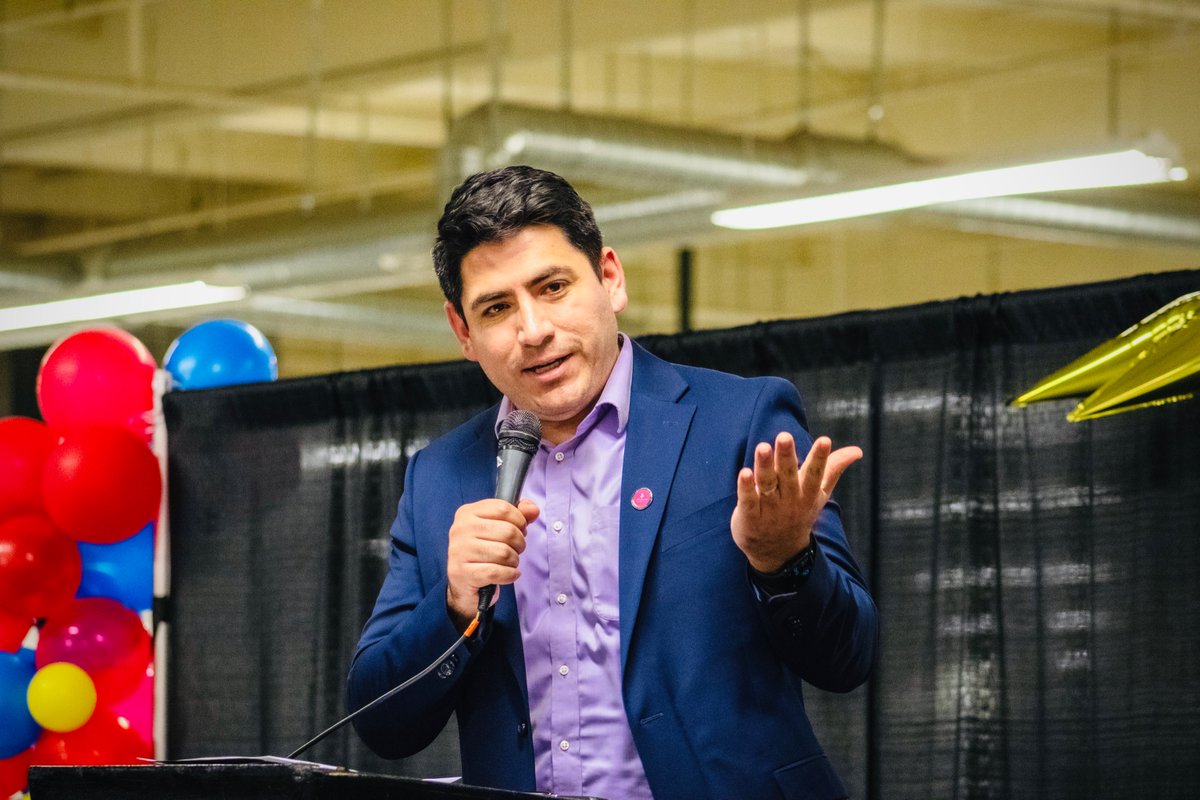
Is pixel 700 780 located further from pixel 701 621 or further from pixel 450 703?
pixel 450 703

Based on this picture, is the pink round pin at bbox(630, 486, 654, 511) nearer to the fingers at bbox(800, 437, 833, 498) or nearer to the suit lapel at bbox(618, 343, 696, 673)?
the suit lapel at bbox(618, 343, 696, 673)

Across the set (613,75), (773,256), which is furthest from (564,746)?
(773,256)

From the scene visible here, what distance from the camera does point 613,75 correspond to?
28.8ft

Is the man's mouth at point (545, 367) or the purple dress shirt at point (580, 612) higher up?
the man's mouth at point (545, 367)

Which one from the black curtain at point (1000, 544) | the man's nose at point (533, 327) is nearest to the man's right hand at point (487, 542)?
the man's nose at point (533, 327)

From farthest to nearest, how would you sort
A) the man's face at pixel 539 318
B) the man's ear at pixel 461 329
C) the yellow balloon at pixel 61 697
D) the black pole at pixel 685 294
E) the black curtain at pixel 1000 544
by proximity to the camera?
1. the black pole at pixel 685 294
2. the yellow balloon at pixel 61 697
3. the black curtain at pixel 1000 544
4. the man's ear at pixel 461 329
5. the man's face at pixel 539 318

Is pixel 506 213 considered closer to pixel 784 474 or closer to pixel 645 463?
pixel 645 463

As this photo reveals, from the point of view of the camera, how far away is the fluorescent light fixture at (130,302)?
7.29m

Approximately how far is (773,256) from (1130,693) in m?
10.3

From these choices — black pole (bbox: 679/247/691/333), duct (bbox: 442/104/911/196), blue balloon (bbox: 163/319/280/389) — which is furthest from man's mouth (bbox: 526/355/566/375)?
black pole (bbox: 679/247/691/333)

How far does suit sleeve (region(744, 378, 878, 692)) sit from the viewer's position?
1653 mm

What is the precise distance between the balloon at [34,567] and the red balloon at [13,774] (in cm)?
31

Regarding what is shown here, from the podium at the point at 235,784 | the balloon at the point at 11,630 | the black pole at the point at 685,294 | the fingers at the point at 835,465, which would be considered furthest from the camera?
the black pole at the point at 685,294

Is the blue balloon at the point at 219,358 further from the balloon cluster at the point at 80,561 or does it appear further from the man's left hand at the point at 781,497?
the man's left hand at the point at 781,497
